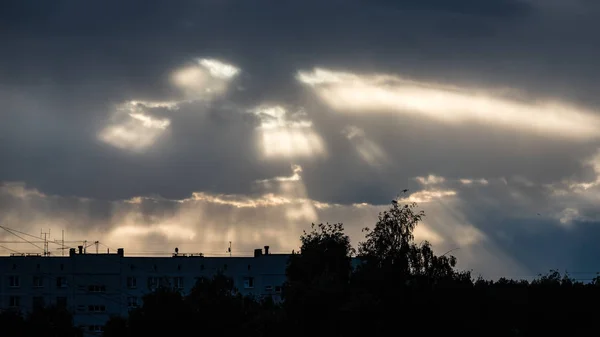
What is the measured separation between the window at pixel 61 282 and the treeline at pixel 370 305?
84.8 m

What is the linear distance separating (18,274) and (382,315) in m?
117

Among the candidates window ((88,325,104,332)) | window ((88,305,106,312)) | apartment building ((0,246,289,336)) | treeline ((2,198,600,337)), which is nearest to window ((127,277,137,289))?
apartment building ((0,246,289,336))

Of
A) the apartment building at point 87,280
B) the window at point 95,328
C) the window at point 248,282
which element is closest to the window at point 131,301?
the apartment building at point 87,280

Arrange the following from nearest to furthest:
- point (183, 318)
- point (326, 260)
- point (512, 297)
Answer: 1. point (326, 260)
2. point (183, 318)
3. point (512, 297)

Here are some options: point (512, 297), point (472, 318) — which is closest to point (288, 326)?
point (472, 318)

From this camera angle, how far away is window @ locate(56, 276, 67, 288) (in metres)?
182

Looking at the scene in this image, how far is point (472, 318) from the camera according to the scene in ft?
267

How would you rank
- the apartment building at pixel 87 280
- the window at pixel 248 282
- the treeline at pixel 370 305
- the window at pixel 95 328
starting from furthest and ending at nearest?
the window at pixel 248 282
the apartment building at pixel 87 280
the window at pixel 95 328
the treeline at pixel 370 305

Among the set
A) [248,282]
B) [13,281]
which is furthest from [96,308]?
[248,282]

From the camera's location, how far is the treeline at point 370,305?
79.3 m

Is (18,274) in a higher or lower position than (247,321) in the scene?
higher

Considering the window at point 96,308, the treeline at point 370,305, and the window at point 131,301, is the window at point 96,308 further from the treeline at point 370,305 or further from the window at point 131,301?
the treeline at point 370,305

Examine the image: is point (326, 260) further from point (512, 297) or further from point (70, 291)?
point (70, 291)

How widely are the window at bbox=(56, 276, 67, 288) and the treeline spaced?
84841 millimetres
